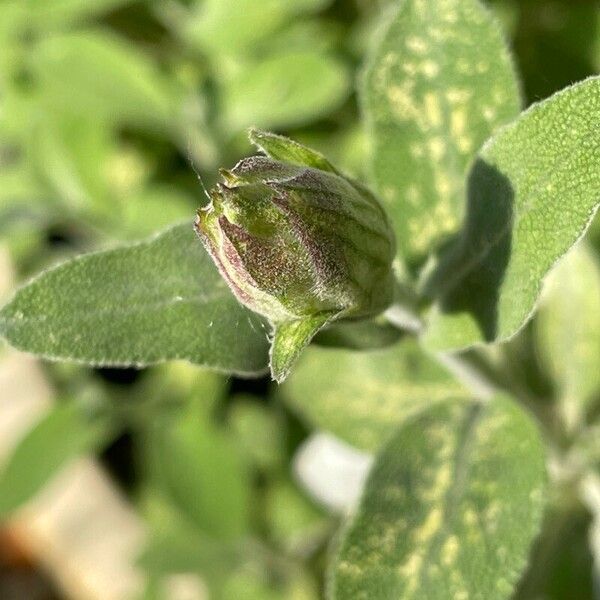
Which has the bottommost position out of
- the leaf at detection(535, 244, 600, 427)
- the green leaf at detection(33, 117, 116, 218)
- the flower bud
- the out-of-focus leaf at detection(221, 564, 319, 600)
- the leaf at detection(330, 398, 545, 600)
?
the out-of-focus leaf at detection(221, 564, 319, 600)

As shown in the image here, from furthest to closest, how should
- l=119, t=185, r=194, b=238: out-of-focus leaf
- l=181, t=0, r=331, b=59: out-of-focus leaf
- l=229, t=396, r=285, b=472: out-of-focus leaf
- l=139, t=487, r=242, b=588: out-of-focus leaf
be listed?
l=229, t=396, r=285, b=472: out-of-focus leaf < l=139, t=487, r=242, b=588: out-of-focus leaf < l=119, t=185, r=194, b=238: out-of-focus leaf < l=181, t=0, r=331, b=59: out-of-focus leaf

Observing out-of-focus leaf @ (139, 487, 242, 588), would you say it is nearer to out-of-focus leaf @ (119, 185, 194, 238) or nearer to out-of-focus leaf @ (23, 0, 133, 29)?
out-of-focus leaf @ (119, 185, 194, 238)

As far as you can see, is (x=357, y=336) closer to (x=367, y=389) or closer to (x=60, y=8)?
(x=367, y=389)

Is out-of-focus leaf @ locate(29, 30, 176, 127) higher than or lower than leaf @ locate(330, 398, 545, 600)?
higher

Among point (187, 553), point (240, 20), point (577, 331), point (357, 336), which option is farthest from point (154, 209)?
point (357, 336)

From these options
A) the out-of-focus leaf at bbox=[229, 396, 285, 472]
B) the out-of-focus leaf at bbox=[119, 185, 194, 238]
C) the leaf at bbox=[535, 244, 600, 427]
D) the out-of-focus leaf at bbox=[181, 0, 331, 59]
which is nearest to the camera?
the leaf at bbox=[535, 244, 600, 427]

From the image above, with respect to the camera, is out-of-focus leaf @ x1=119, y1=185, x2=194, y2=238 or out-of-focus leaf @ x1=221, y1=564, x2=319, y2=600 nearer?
out-of-focus leaf @ x1=119, y1=185, x2=194, y2=238

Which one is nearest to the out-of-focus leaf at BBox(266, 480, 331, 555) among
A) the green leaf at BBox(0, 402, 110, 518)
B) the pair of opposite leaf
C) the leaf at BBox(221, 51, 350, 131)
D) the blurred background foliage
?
the blurred background foliage
